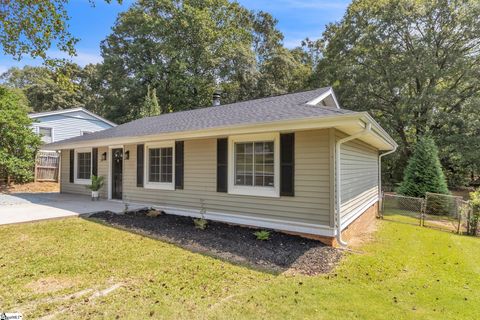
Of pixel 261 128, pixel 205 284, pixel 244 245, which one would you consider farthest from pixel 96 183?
pixel 205 284

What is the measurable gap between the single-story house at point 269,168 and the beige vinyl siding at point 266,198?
0.06 feet

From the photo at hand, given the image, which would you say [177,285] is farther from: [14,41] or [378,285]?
[14,41]

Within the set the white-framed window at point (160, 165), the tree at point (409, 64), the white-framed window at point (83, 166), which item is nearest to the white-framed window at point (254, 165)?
the white-framed window at point (160, 165)

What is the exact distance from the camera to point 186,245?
5.02 m

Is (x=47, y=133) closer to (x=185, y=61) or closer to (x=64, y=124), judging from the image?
(x=64, y=124)

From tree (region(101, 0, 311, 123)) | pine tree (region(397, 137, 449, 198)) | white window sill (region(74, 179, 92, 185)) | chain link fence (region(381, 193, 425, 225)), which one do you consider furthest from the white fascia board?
tree (region(101, 0, 311, 123))

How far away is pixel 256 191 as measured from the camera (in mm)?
5867

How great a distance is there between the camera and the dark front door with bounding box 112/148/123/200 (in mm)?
9289

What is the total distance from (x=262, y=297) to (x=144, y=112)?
55.9 feet

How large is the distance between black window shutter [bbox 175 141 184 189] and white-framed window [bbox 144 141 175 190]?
0.53 feet

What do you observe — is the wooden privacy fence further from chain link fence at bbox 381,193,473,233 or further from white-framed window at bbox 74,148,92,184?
chain link fence at bbox 381,193,473,233

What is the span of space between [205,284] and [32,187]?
14.2 metres

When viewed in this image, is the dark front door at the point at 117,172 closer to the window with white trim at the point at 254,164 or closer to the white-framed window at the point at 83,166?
the white-framed window at the point at 83,166

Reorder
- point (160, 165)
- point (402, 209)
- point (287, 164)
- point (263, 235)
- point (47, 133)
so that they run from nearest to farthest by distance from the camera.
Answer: point (263, 235) → point (287, 164) → point (160, 165) → point (402, 209) → point (47, 133)
